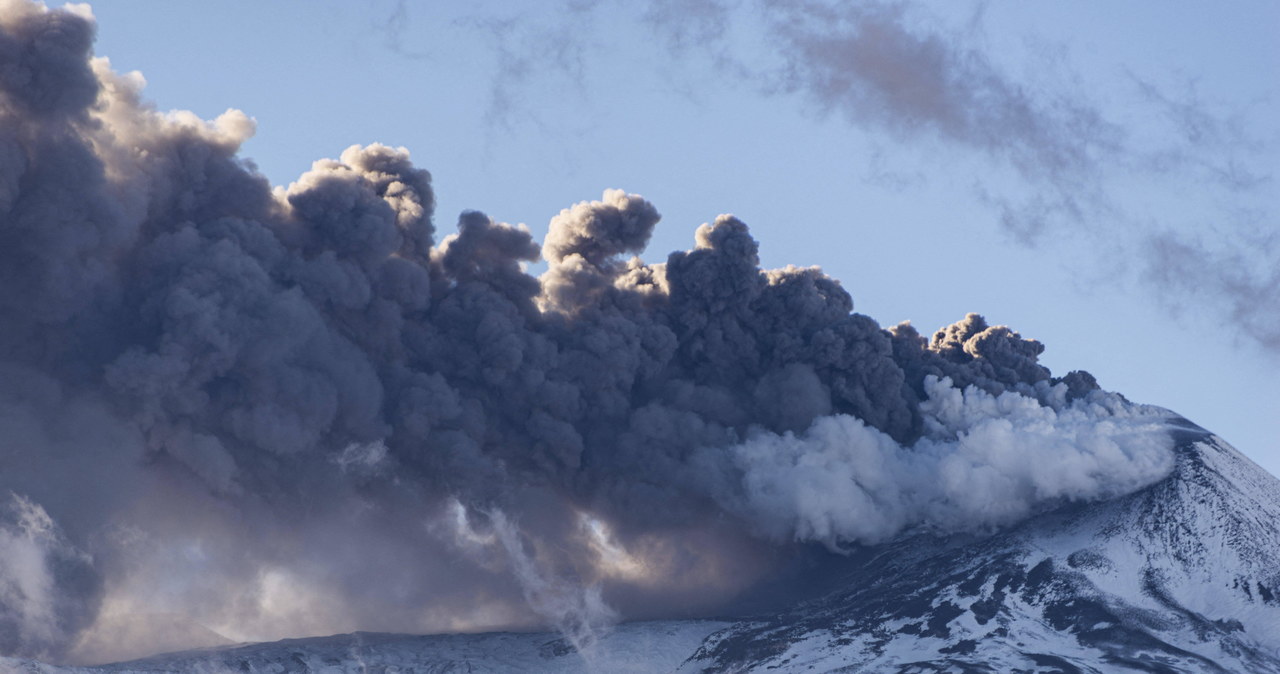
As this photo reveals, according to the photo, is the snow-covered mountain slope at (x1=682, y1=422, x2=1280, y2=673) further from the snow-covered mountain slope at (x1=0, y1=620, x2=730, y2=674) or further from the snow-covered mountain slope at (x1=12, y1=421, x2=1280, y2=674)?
the snow-covered mountain slope at (x1=0, y1=620, x2=730, y2=674)

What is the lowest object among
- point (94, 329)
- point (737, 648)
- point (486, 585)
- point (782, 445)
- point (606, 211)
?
point (737, 648)

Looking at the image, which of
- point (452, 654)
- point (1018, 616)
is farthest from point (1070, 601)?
point (452, 654)

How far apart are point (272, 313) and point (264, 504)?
29.6 ft

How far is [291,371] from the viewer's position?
6975cm

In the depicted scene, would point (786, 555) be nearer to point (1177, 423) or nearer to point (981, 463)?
point (981, 463)

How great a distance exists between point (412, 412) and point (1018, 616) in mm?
37061

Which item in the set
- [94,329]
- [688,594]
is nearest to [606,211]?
[688,594]

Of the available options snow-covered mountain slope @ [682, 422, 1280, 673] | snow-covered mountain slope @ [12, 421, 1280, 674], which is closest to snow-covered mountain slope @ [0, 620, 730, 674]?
snow-covered mountain slope @ [12, 421, 1280, 674]

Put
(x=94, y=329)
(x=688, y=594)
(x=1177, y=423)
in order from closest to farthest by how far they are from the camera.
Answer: (x=94, y=329)
(x=688, y=594)
(x=1177, y=423)

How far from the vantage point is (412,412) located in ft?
248

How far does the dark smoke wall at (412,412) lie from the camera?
6425 cm

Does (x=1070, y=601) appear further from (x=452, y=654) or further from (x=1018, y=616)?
(x=452, y=654)

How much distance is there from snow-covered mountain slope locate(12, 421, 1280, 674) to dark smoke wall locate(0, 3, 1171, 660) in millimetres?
1634

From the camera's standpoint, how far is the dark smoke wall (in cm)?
6425
